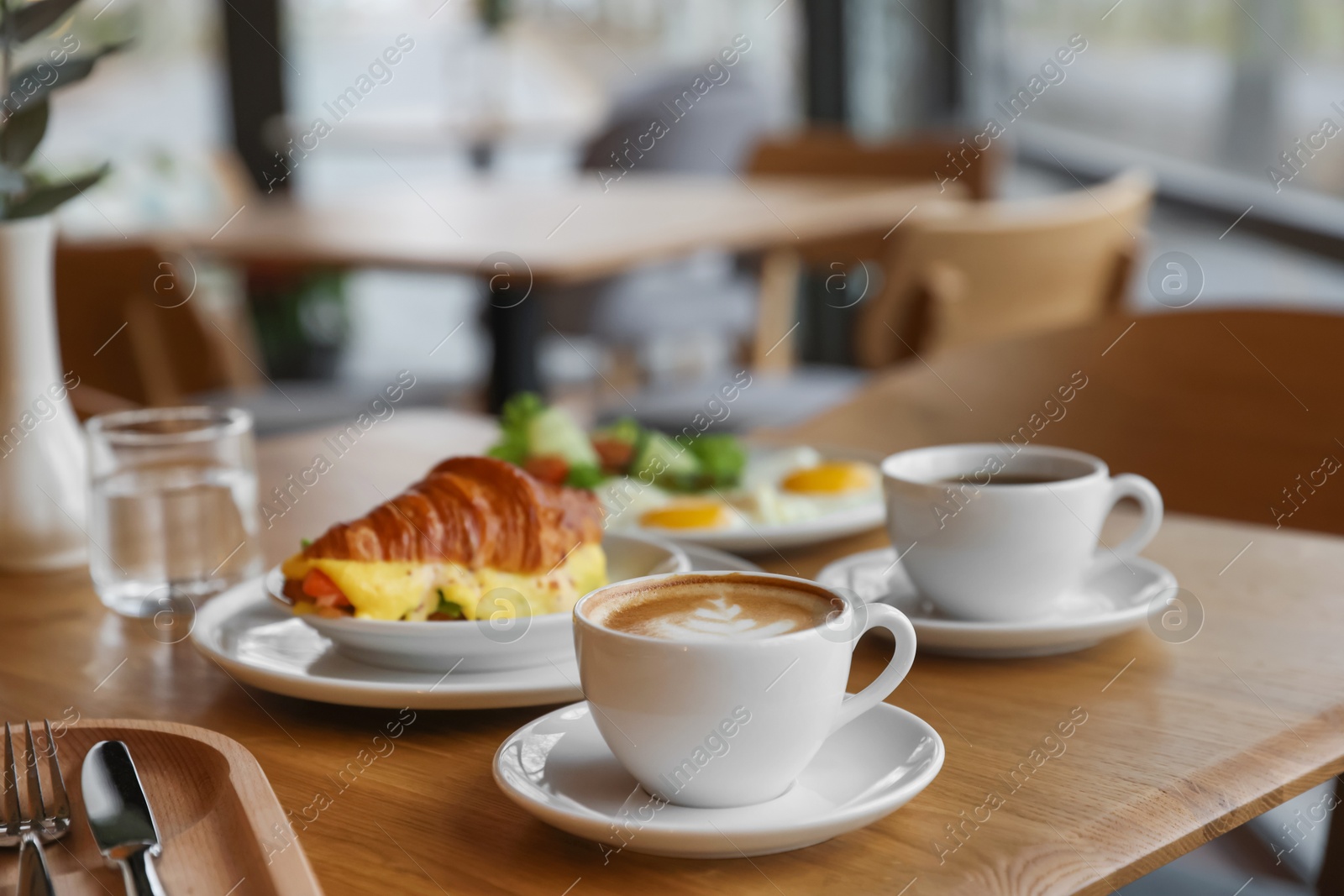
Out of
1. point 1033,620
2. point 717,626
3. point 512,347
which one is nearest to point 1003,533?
point 1033,620

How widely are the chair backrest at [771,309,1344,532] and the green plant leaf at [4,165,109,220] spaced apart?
2.45 ft

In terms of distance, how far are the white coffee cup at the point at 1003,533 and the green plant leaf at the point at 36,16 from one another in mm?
647

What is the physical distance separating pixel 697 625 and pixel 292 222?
2796 millimetres

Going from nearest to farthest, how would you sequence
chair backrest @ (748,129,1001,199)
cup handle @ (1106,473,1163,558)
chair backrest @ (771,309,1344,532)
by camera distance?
cup handle @ (1106,473,1163,558) → chair backrest @ (771,309,1344,532) → chair backrest @ (748,129,1001,199)

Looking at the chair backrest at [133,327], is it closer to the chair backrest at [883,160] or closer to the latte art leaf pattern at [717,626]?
the chair backrest at [883,160]

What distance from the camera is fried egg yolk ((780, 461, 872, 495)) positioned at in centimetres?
114

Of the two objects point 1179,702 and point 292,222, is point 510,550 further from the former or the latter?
point 292,222

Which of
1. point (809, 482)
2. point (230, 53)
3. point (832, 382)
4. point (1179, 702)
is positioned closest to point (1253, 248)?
point (832, 382)

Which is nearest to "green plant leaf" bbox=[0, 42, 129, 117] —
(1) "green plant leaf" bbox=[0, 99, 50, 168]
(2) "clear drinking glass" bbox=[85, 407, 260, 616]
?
(1) "green plant leaf" bbox=[0, 99, 50, 168]

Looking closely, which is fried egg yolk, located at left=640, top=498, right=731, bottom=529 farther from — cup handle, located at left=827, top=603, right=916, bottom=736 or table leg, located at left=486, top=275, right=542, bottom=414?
table leg, located at left=486, top=275, right=542, bottom=414

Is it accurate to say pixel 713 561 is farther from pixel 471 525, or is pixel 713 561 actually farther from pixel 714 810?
pixel 714 810

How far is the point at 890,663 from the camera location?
62 cm

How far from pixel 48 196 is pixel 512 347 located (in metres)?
1.94

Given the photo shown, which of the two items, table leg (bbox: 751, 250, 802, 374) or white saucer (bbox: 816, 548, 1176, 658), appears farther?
table leg (bbox: 751, 250, 802, 374)
